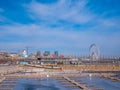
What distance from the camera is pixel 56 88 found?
1534cm

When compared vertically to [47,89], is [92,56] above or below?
above

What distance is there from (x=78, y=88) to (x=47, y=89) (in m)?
1.95

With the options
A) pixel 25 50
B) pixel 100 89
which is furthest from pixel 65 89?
pixel 25 50

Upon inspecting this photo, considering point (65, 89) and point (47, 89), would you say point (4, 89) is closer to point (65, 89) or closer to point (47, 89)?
point (47, 89)

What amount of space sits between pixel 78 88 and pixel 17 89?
3.79 metres

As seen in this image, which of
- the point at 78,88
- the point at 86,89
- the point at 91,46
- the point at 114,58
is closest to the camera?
the point at 86,89

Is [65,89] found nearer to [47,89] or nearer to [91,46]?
[47,89]

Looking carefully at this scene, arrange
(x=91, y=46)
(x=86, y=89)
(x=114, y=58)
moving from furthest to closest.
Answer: (x=91, y=46) < (x=114, y=58) < (x=86, y=89)

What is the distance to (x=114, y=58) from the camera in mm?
59312

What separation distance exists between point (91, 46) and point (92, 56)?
3.19 meters

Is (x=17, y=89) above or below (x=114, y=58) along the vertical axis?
below

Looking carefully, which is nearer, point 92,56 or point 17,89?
point 17,89

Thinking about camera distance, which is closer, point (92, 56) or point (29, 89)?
point (29, 89)

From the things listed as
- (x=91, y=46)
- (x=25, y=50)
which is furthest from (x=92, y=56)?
(x=25, y=50)
